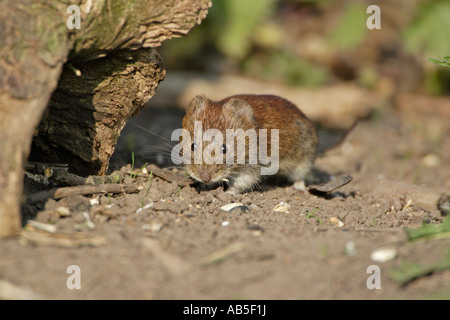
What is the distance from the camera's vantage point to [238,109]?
6234 mm

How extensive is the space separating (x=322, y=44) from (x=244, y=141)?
7884 mm

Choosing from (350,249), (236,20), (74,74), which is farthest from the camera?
(236,20)

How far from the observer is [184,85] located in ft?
35.8

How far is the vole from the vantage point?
19.9ft

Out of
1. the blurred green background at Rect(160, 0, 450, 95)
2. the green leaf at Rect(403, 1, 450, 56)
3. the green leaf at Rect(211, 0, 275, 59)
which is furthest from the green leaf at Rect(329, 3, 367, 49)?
the green leaf at Rect(211, 0, 275, 59)

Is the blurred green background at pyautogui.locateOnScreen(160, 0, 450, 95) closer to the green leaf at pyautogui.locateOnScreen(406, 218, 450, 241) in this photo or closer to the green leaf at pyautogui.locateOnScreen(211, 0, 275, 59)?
the green leaf at pyautogui.locateOnScreen(211, 0, 275, 59)

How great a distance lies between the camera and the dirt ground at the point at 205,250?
3711 mm

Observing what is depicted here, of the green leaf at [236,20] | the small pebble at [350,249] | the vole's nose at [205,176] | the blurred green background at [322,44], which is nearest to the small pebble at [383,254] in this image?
the small pebble at [350,249]

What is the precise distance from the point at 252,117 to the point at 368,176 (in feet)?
8.54

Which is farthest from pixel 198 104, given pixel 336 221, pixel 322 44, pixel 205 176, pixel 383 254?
pixel 322 44

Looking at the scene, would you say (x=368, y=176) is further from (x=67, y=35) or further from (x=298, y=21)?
(x=298, y=21)

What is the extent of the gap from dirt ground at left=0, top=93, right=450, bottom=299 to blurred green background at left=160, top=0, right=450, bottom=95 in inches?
238

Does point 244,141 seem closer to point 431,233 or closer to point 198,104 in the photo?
point 198,104
